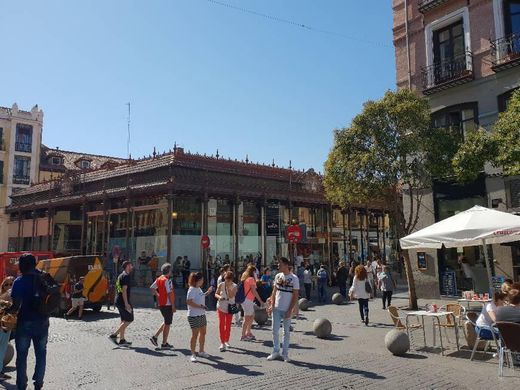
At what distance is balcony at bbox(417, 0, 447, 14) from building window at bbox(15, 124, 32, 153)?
4241cm

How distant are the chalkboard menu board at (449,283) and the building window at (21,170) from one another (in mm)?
42924

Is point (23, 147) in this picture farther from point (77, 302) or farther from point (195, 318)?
point (195, 318)

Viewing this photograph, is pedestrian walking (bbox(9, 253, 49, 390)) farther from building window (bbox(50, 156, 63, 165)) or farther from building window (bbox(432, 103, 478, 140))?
building window (bbox(50, 156, 63, 165))

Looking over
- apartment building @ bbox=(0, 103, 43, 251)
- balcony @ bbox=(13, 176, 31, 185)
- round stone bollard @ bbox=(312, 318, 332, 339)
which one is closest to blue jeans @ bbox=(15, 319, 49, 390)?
round stone bollard @ bbox=(312, 318, 332, 339)

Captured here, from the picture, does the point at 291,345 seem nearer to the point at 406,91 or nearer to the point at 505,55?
the point at 406,91

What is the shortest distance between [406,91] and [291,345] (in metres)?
9.92

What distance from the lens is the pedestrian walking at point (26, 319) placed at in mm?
6141

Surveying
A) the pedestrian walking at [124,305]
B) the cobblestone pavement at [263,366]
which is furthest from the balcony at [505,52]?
the pedestrian walking at [124,305]

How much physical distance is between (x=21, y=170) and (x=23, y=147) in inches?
95.8

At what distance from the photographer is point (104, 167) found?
97.9ft

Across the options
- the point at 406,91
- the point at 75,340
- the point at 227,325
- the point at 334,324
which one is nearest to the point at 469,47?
the point at 406,91

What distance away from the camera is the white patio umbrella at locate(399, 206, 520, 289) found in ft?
29.9

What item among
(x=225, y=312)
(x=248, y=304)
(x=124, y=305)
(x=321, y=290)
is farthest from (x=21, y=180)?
(x=225, y=312)

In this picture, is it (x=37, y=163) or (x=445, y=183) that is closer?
(x=445, y=183)
